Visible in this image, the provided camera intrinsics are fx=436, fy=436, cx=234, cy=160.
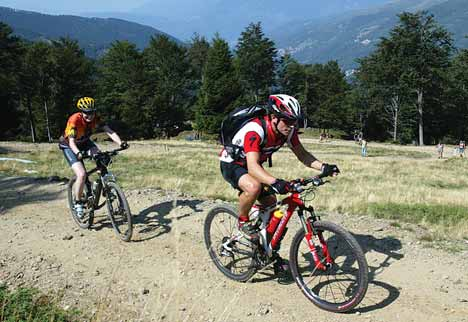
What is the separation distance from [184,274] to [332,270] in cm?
204

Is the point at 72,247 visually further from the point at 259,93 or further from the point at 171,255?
the point at 259,93

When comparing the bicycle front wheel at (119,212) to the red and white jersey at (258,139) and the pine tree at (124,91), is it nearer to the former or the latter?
the red and white jersey at (258,139)

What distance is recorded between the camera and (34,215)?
9.23 meters

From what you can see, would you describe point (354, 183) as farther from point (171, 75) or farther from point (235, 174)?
point (171, 75)

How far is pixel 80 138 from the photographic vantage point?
8289 mm

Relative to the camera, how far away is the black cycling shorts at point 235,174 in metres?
5.43

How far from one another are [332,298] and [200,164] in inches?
851

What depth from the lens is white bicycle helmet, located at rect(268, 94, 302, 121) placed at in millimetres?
4938

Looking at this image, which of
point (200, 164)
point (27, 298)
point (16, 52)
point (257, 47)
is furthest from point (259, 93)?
point (27, 298)

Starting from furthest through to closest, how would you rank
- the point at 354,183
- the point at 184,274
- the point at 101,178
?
1. the point at 354,183
2. the point at 101,178
3. the point at 184,274

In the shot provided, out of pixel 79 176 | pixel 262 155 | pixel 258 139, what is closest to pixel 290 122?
pixel 258 139

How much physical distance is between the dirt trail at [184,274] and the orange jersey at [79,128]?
1.67 metres

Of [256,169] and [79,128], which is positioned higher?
[79,128]

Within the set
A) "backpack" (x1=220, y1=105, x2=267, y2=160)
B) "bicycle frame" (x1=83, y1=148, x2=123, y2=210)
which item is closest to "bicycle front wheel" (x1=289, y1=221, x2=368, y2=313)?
"backpack" (x1=220, y1=105, x2=267, y2=160)
